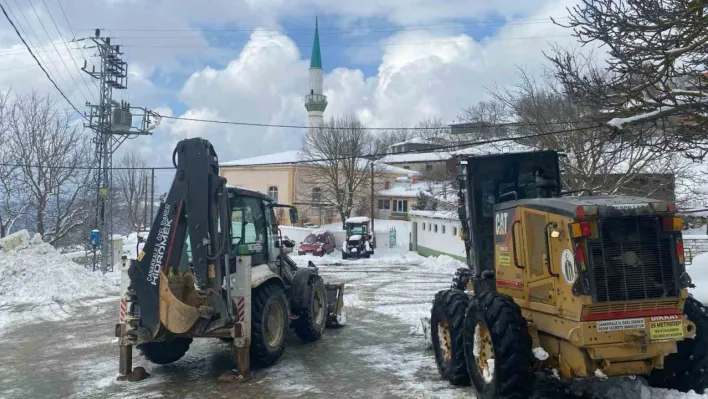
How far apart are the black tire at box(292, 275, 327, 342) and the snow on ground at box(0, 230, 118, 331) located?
6.87 m

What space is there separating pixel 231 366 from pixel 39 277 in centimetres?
1155

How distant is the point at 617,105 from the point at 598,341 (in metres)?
6.04

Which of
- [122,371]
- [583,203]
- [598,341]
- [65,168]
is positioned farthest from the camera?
[65,168]

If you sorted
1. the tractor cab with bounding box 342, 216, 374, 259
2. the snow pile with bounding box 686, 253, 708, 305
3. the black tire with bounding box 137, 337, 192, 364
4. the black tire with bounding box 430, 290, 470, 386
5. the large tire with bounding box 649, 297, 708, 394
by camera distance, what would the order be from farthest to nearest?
1. the tractor cab with bounding box 342, 216, 374, 259
2. the snow pile with bounding box 686, 253, 708, 305
3. the black tire with bounding box 137, 337, 192, 364
4. the black tire with bounding box 430, 290, 470, 386
5. the large tire with bounding box 649, 297, 708, 394

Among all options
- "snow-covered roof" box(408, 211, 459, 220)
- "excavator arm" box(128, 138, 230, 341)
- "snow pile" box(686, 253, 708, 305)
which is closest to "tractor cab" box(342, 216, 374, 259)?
"snow-covered roof" box(408, 211, 459, 220)

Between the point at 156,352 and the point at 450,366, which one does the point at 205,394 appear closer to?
the point at 156,352

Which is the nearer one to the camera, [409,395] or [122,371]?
[409,395]

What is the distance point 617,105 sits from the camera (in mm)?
10039

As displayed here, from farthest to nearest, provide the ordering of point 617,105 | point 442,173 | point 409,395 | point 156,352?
point 442,173 < point 617,105 < point 156,352 < point 409,395

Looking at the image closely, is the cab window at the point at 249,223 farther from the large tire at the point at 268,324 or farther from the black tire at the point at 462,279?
the black tire at the point at 462,279

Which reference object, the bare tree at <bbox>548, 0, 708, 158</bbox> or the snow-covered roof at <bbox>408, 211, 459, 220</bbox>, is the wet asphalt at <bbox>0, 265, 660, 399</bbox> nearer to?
the bare tree at <bbox>548, 0, 708, 158</bbox>

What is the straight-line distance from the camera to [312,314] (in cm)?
1049

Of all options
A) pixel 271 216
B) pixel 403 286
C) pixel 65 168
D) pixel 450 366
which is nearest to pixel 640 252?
pixel 450 366

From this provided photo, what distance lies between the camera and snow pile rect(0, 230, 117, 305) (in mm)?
16500
